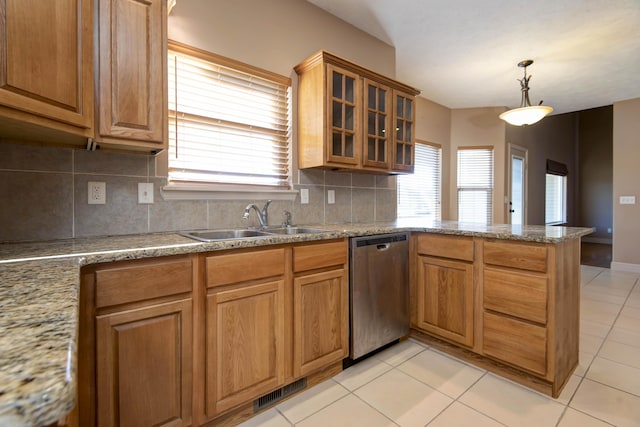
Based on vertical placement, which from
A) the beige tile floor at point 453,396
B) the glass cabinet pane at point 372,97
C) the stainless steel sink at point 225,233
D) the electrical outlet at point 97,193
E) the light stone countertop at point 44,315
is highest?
the glass cabinet pane at point 372,97

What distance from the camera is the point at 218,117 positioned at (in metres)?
2.15

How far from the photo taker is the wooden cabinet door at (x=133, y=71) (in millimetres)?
1419

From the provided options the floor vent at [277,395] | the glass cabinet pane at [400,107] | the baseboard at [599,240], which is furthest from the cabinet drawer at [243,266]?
the baseboard at [599,240]

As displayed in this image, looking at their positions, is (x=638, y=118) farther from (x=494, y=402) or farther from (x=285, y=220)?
(x=285, y=220)

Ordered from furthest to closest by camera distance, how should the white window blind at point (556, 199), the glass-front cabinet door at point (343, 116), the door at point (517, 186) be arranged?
the white window blind at point (556, 199)
the door at point (517, 186)
the glass-front cabinet door at point (343, 116)

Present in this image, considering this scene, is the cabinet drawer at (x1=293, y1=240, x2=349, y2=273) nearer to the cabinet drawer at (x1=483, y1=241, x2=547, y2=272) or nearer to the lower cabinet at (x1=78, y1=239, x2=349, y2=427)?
the lower cabinet at (x1=78, y1=239, x2=349, y2=427)

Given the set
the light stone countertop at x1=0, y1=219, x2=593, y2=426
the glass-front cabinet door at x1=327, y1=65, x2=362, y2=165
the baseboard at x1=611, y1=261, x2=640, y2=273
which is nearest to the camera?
the light stone countertop at x1=0, y1=219, x2=593, y2=426

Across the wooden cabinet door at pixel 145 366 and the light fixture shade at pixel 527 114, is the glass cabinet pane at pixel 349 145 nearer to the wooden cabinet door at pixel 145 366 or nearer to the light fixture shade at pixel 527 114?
the wooden cabinet door at pixel 145 366

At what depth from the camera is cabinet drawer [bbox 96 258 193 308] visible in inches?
45.9

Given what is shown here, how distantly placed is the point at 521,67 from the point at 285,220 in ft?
11.2

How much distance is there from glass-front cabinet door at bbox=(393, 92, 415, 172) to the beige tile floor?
1582 millimetres

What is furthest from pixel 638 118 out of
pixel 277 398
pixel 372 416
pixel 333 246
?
pixel 277 398

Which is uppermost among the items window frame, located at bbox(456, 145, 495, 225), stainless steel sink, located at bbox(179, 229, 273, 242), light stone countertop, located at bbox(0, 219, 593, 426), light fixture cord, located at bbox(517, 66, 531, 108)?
light fixture cord, located at bbox(517, 66, 531, 108)

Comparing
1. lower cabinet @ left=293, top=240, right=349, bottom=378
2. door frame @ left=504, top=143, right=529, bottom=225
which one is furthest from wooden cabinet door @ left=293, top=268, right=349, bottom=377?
door frame @ left=504, top=143, right=529, bottom=225
